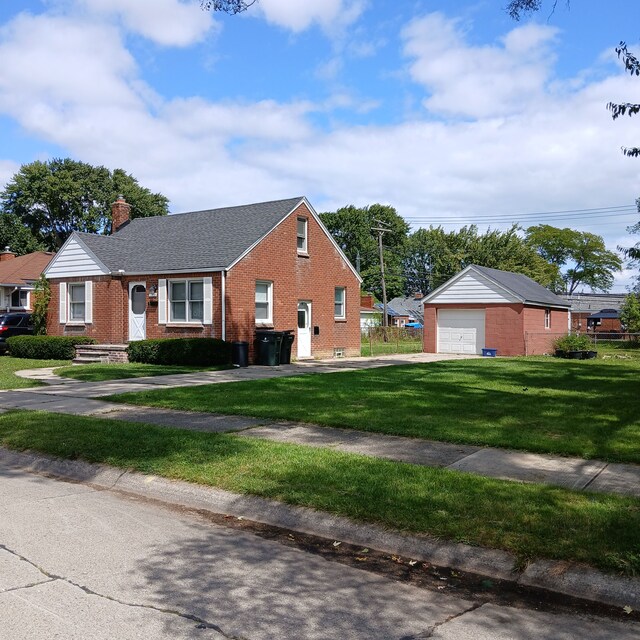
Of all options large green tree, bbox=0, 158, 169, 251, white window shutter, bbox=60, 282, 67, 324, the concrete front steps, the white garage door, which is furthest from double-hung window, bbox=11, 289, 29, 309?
the white garage door

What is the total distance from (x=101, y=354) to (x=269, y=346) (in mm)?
6221

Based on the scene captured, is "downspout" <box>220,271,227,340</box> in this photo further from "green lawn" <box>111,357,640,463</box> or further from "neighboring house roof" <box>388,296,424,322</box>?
"neighboring house roof" <box>388,296,424,322</box>

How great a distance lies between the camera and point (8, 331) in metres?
28.1

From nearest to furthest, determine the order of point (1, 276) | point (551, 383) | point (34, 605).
→ point (34, 605) < point (551, 383) < point (1, 276)

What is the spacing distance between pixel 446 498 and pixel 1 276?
45.1 metres

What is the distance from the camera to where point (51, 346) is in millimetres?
24266

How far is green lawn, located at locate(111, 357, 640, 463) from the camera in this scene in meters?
8.69

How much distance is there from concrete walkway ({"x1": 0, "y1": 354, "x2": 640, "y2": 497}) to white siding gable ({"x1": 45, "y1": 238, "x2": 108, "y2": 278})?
11532mm

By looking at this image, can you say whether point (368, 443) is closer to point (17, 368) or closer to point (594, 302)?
point (17, 368)

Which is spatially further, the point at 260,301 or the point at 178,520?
the point at 260,301

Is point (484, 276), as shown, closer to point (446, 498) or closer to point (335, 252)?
point (335, 252)

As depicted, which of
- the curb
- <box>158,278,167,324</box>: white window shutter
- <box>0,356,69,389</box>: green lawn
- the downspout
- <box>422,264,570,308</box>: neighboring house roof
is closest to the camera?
the curb

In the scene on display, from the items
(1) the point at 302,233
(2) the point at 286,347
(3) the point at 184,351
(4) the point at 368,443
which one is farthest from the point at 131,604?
(1) the point at 302,233

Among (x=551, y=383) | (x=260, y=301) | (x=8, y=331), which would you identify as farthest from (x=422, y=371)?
(x=8, y=331)
